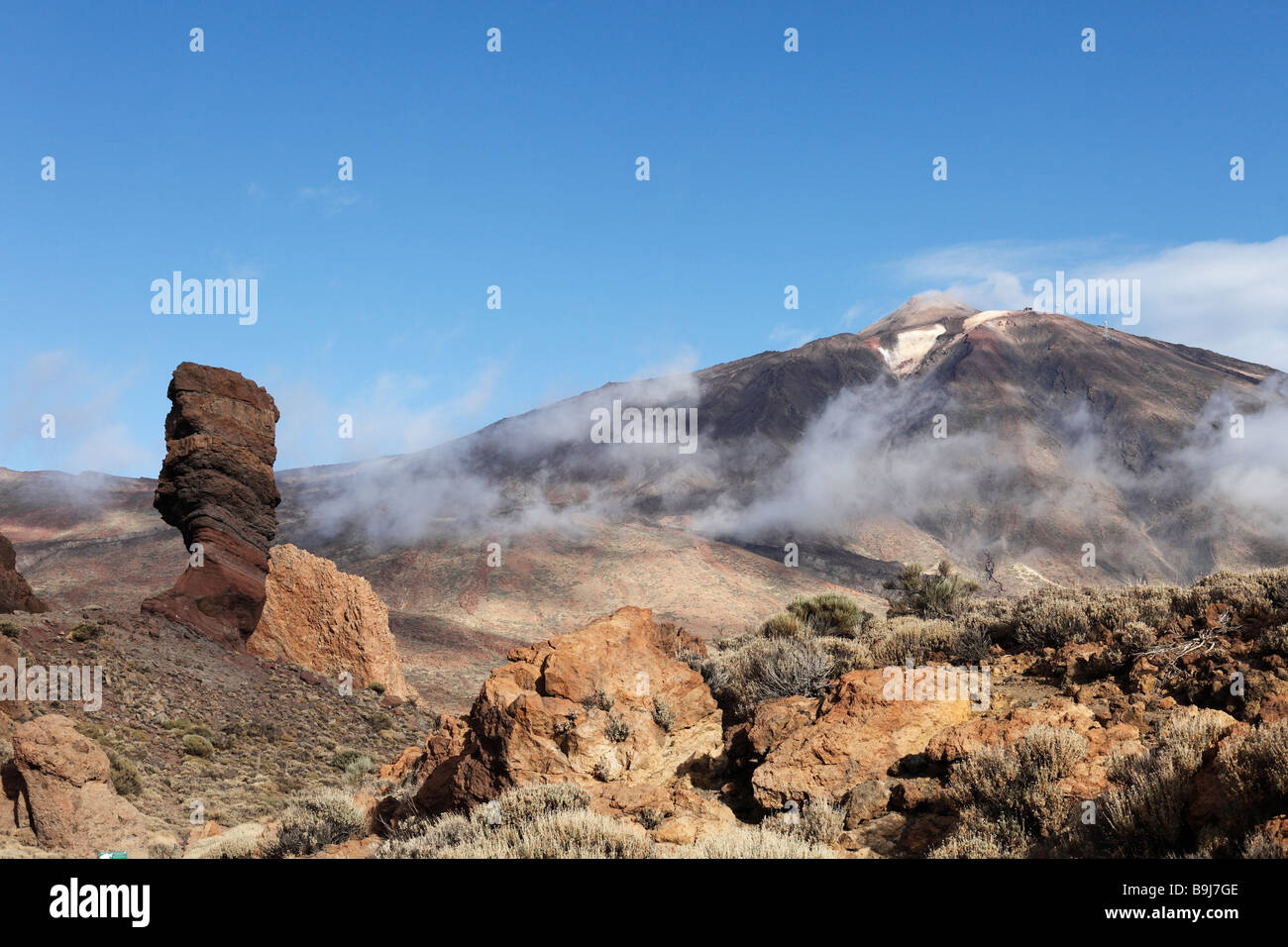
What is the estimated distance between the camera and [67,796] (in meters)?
11.2

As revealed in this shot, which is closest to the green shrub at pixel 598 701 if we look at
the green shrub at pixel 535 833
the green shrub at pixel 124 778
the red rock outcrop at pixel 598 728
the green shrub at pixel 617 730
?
the red rock outcrop at pixel 598 728

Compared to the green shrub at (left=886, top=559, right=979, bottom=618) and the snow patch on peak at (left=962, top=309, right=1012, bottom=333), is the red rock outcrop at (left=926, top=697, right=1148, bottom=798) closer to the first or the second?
the green shrub at (left=886, top=559, right=979, bottom=618)

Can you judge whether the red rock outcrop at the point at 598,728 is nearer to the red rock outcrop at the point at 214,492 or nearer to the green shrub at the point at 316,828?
the green shrub at the point at 316,828

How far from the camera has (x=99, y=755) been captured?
39.3ft

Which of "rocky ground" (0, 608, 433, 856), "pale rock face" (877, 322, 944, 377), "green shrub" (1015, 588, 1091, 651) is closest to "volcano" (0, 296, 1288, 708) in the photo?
"pale rock face" (877, 322, 944, 377)

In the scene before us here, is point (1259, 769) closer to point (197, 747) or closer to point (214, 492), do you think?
point (197, 747)

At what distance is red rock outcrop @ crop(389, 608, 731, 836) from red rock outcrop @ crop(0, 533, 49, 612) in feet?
60.2

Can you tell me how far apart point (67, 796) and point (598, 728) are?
27.3ft

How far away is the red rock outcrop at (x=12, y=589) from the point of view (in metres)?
21.4

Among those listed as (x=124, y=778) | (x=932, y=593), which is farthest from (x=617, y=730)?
(x=124, y=778)

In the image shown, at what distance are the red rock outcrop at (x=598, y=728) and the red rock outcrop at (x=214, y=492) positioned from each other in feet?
55.9
